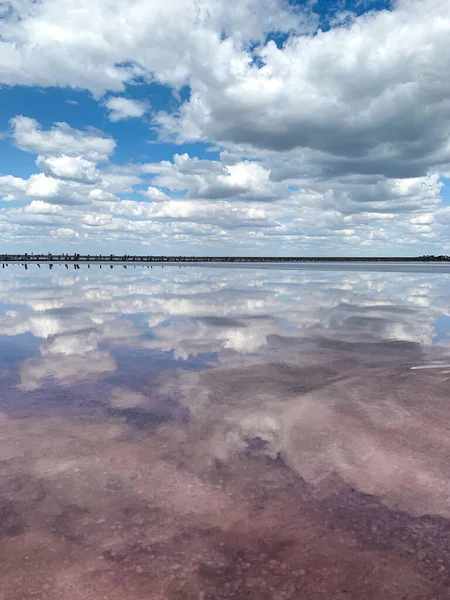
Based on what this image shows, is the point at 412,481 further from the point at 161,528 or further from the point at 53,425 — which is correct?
the point at 53,425

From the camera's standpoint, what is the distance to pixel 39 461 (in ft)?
23.1

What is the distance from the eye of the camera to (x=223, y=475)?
662 cm

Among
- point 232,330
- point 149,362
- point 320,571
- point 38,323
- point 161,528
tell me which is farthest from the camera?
point 38,323

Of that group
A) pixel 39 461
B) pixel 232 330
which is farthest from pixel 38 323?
pixel 39 461

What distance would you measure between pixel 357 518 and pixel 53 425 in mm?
5864

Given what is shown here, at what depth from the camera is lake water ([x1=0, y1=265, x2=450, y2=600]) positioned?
15.1 ft

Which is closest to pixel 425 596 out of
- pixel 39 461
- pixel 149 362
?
pixel 39 461

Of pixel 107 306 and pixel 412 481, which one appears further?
pixel 107 306

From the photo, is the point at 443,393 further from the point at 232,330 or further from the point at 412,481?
the point at 232,330

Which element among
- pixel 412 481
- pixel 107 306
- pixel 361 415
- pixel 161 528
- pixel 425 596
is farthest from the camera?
pixel 107 306

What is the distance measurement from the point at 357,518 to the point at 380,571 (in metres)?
0.91

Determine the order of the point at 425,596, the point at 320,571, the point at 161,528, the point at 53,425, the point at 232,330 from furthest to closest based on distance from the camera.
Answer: the point at 232,330, the point at 53,425, the point at 161,528, the point at 320,571, the point at 425,596

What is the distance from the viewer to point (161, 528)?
5352 millimetres

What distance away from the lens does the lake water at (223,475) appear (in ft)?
15.1
